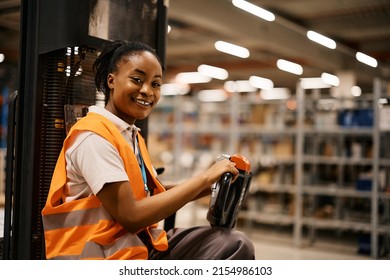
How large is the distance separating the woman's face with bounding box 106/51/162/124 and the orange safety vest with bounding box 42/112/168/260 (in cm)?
14

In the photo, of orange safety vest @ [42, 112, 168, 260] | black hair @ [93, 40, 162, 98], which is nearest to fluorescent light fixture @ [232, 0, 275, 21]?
black hair @ [93, 40, 162, 98]

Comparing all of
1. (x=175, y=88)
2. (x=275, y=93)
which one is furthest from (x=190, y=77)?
(x=275, y=93)

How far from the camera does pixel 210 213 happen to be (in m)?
2.08

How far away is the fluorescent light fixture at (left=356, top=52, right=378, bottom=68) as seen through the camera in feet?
37.1

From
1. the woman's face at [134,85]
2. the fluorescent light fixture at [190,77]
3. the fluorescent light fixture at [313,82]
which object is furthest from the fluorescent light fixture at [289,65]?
the woman's face at [134,85]

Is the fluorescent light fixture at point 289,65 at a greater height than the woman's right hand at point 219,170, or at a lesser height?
greater

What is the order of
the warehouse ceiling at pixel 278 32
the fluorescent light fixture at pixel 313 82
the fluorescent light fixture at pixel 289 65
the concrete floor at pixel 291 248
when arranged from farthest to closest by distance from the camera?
the fluorescent light fixture at pixel 313 82, the fluorescent light fixture at pixel 289 65, the warehouse ceiling at pixel 278 32, the concrete floor at pixel 291 248

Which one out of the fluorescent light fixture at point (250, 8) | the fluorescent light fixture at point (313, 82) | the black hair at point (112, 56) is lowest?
the black hair at point (112, 56)

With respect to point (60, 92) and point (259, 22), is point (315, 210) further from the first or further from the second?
point (60, 92)

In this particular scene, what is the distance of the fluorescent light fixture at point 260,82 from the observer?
1686cm

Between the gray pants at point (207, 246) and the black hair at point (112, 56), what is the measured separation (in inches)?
27.5

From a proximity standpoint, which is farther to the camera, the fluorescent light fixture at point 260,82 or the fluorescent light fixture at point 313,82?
the fluorescent light fixture at point 260,82

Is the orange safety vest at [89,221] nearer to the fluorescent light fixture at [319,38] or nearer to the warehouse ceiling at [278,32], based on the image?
the warehouse ceiling at [278,32]

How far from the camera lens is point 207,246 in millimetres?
2021
